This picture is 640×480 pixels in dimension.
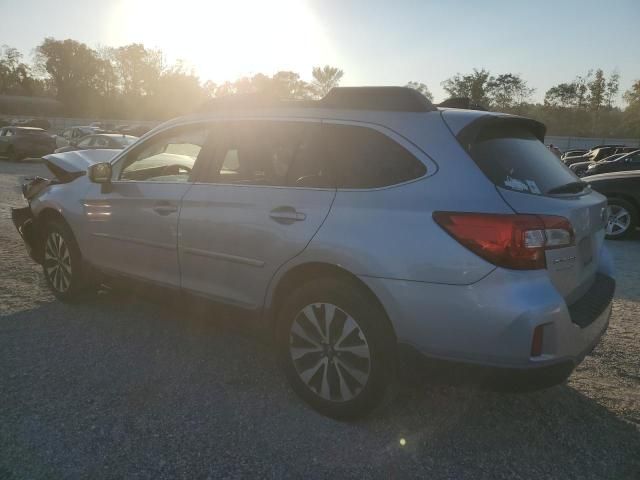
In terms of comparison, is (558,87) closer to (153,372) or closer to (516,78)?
(516,78)

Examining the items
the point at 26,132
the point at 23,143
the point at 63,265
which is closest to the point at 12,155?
the point at 23,143

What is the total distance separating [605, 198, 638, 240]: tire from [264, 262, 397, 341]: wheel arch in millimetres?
7722

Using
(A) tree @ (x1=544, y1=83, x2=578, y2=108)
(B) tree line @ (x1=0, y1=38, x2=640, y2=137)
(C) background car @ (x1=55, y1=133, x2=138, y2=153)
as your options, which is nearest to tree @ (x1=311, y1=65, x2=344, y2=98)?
(B) tree line @ (x1=0, y1=38, x2=640, y2=137)

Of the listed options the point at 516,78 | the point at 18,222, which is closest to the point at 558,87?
the point at 516,78

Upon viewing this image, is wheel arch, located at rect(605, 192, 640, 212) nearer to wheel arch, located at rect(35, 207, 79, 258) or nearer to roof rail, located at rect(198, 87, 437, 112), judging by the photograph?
roof rail, located at rect(198, 87, 437, 112)

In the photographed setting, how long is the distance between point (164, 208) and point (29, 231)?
2313 mm

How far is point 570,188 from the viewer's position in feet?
9.30

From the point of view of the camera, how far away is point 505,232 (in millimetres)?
2283

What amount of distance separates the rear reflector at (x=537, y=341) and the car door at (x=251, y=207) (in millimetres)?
1176

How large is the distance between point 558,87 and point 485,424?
84062 mm

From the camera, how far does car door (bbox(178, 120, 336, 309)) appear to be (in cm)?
290

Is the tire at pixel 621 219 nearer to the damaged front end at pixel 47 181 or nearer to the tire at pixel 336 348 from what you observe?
the tire at pixel 336 348

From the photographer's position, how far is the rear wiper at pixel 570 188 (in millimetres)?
2668

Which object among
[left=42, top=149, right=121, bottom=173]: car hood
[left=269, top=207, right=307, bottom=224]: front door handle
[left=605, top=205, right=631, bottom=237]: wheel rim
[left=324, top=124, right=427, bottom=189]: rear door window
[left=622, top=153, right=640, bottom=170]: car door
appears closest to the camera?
[left=324, top=124, right=427, bottom=189]: rear door window
